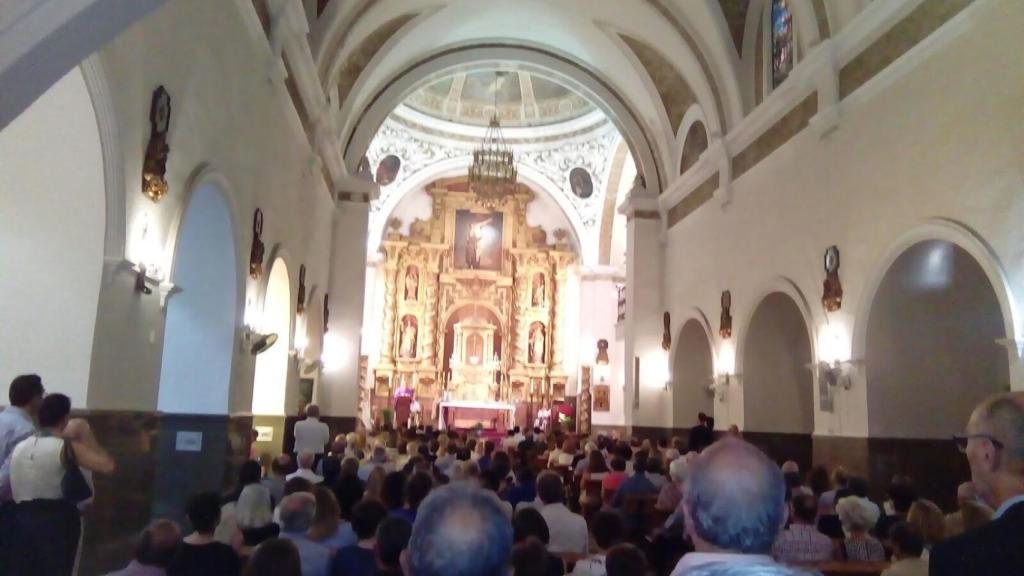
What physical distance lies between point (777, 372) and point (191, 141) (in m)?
9.02

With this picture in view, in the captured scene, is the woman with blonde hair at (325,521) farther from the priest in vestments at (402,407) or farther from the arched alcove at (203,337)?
the priest in vestments at (402,407)

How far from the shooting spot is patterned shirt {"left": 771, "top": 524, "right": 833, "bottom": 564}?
4.64 meters

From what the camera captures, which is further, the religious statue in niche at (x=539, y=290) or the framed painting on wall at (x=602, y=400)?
the religious statue in niche at (x=539, y=290)

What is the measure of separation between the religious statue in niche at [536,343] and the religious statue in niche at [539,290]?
726 millimetres

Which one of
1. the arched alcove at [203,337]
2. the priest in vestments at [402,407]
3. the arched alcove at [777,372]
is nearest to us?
the arched alcove at [203,337]

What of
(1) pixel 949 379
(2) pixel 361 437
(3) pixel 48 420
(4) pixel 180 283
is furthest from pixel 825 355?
(3) pixel 48 420

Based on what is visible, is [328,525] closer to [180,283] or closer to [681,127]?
[180,283]

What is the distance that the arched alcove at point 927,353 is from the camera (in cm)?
845

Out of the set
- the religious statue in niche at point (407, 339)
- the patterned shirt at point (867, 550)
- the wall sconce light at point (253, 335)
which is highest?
the religious statue in niche at point (407, 339)

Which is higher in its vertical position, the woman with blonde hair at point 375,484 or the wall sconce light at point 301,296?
the wall sconce light at point 301,296

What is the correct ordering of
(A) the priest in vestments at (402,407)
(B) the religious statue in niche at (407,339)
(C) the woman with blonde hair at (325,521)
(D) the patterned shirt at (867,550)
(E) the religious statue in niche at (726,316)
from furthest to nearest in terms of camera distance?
(B) the religious statue in niche at (407,339), (A) the priest in vestments at (402,407), (E) the religious statue in niche at (726,316), (D) the patterned shirt at (867,550), (C) the woman with blonde hair at (325,521)

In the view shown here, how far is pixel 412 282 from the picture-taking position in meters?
25.5

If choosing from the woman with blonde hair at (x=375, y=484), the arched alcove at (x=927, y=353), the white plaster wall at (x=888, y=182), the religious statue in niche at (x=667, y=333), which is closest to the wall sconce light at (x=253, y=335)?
the woman with blonde hair at (x=375, y=484)

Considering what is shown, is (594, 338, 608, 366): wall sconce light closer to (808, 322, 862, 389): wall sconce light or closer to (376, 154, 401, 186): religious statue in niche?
(376, 154, 401, 186): religious statue in niche
